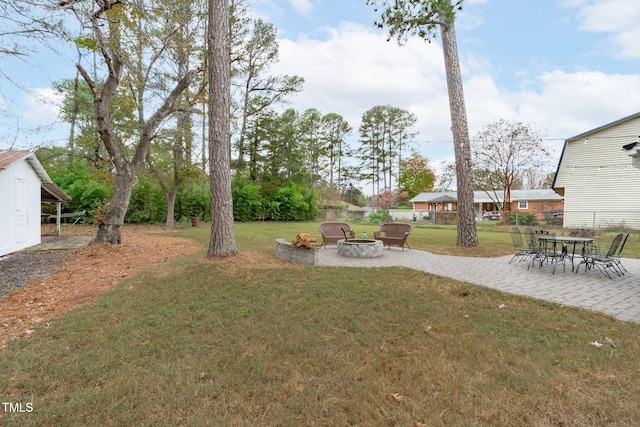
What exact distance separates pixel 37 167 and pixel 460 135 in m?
13.7

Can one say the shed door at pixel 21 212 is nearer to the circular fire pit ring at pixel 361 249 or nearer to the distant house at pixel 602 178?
the circular fire pit ring at pixel 361 249

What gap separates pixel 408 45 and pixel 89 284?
9.18m

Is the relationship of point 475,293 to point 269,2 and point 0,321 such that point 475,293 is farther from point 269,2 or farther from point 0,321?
point 269,2

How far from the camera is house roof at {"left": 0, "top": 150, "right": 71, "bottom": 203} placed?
25.7 feet

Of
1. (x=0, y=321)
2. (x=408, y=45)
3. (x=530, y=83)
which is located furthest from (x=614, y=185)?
(x=0, y=321)

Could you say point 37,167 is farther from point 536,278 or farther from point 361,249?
point 536,278

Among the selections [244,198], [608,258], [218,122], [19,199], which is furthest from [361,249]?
[244,198]

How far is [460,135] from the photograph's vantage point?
8.54 m

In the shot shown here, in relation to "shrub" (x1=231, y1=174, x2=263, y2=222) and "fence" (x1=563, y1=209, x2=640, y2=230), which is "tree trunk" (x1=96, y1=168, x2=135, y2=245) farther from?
"fence" (x1=563, y1=209, x2=640, y2=230)

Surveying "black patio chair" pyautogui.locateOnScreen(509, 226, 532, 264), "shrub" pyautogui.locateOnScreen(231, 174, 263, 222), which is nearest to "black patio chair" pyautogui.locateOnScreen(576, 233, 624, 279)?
"black patio chair" pyautogui.locateOnScreen(509, 226, 532, 264)

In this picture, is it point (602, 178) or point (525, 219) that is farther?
point (525, 219)

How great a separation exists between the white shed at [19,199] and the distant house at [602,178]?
24.2 m

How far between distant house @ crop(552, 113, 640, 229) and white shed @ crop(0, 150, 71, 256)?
24159 mm

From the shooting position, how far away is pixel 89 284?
16.8ft
